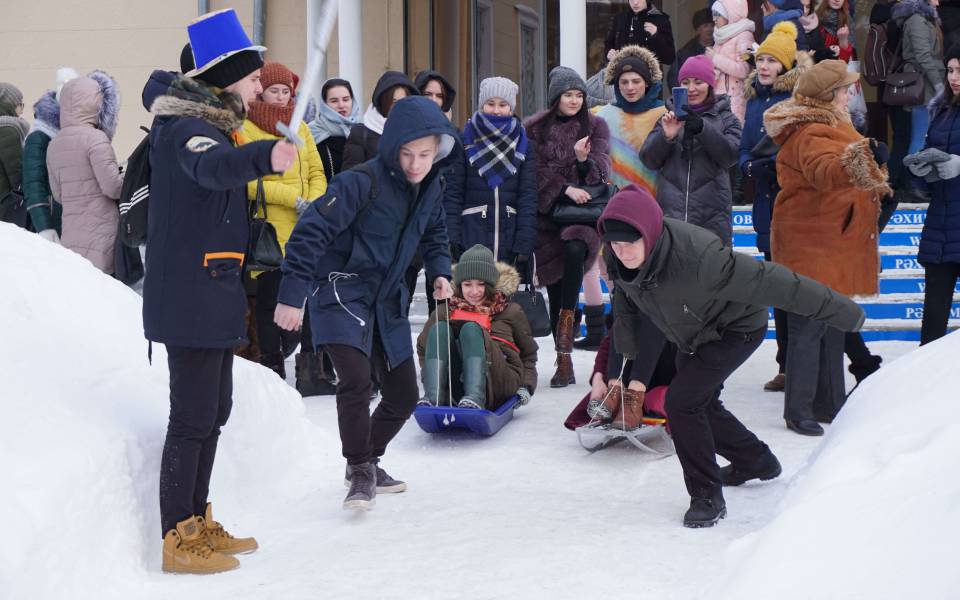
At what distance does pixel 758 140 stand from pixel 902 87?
105 inches

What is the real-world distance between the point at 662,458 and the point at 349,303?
1878 mm

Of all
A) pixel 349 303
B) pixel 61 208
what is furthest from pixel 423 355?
pixel 61 208

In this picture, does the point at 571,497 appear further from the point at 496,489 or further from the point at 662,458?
the point at 662,458

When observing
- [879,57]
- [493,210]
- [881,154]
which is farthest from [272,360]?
[879,57]

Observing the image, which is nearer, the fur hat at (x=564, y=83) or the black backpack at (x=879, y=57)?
the fur hat at (x=564, y=83)

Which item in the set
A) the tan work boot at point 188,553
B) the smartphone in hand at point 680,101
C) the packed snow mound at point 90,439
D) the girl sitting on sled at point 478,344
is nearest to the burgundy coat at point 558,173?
the girl sitting on sled at point 478,344

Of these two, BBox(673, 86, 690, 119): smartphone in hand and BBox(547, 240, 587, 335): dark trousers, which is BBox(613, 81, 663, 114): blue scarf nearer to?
BBox(547, 240, 587, 335): dark trousers

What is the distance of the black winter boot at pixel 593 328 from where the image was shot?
790 centimetres

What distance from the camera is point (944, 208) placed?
6.48 m

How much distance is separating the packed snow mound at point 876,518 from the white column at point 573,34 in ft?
24.2

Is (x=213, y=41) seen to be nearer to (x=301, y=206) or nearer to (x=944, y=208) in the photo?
(x=301, y=206)

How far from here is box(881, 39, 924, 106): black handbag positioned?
887cm

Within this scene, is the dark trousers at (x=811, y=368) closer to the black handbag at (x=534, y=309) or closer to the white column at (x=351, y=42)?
the black handbag at (x=534, y=309)

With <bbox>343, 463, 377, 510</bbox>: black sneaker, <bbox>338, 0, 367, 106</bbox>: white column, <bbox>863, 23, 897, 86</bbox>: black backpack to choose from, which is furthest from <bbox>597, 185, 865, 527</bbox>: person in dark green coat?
<bbox>338, 0, 367, 106</bbox>: white column
